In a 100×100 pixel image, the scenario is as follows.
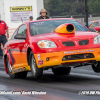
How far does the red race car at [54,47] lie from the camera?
8016 millimetres

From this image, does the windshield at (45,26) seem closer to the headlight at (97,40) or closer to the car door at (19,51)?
the car door at (19,51)

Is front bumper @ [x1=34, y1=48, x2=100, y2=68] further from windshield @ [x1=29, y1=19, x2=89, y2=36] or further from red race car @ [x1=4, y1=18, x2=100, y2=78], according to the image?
windshield @ [x1=29, y1=19, x2=89, y2=36]

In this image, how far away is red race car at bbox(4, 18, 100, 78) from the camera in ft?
26.3

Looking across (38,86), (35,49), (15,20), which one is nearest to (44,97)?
(38,86)

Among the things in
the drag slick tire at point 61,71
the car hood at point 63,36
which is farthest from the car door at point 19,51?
the drag slick tire at point 61,71

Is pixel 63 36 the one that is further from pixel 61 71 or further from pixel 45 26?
pixel 61 71

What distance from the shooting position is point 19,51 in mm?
9258

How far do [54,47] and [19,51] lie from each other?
149cm

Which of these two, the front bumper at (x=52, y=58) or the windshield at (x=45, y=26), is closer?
the front bumper at (x=52, y=58)

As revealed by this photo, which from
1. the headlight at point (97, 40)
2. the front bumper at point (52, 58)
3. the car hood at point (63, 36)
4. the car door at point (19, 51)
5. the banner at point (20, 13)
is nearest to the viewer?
the front bumper at point (52, 58)

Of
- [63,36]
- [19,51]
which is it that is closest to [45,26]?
[19,51]

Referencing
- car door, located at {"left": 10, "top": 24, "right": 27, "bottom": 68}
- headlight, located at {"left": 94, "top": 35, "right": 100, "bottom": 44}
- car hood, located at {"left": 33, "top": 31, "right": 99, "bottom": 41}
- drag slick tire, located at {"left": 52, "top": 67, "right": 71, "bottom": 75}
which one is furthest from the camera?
drag slick tire, located at {"left": 52, "top": 67, "right": 71, "bottom": 75}

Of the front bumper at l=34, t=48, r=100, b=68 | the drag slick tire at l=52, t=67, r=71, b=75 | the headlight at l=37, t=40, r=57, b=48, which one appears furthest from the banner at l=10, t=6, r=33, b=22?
the front bumper at l=34, t=48, r=100, b=68

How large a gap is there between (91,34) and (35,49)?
1.31 m
